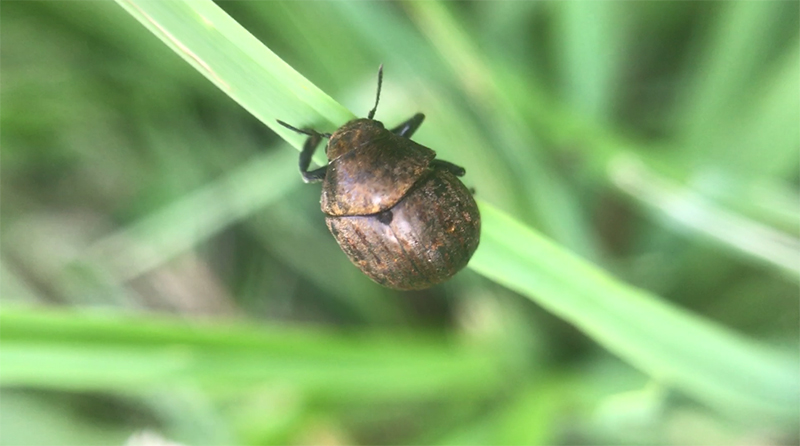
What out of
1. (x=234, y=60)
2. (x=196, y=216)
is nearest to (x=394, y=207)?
(x=234, y=60)

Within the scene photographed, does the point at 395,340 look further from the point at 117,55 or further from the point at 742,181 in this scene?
the point at 117,55

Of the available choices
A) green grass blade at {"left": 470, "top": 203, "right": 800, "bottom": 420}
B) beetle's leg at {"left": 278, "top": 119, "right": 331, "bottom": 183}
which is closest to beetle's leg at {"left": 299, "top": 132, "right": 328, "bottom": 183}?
beetle's leg at {"left": 278, "top": 119, "right": 331, "bottom": 183}

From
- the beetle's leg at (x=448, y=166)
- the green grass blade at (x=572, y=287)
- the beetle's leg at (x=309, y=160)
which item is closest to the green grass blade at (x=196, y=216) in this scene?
the beetle's leg at (x=309, y=160)

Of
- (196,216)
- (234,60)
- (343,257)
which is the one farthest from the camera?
(343,257)

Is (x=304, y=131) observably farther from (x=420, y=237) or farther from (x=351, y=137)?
(x=420, y=237)

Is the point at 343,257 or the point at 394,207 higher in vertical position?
the point at 343,257

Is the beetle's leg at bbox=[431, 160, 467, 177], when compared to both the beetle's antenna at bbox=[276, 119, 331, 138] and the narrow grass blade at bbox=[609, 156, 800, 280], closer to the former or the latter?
the beetle's antenna at bbox=[276, 119, 331, 138]
